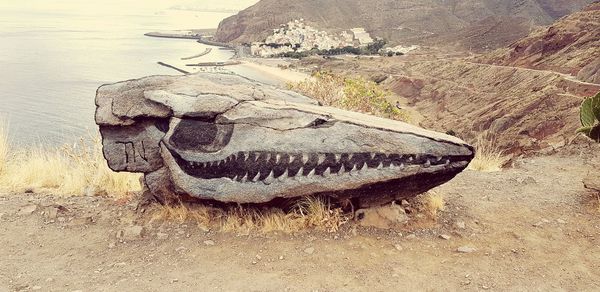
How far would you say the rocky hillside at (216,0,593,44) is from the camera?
12056cm

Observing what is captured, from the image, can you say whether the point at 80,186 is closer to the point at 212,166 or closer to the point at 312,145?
the point at 212,166

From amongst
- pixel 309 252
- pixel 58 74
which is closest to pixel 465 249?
pixel 309 252

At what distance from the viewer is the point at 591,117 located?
853 centimetres

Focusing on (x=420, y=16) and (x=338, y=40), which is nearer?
(x=338, y=40)

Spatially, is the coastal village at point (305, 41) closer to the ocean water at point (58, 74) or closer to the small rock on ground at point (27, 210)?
the ocean water at point (58, 74)

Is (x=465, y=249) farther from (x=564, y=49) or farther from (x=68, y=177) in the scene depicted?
(x=564, y=49)

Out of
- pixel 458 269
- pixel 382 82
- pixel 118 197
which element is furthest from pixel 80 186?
pixel 382 82

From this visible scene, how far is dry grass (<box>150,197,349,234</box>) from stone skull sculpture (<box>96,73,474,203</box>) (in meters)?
0.26

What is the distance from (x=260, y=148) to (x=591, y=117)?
570cm

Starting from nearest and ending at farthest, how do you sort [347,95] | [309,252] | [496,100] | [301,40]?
[309,252] → [347,95] → [496,100] → [301,40]

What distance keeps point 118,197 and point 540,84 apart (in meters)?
31.9

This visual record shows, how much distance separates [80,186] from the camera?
9055 mm

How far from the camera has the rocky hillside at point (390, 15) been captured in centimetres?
12056

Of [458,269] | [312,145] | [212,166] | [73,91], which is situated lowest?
[73,91]
